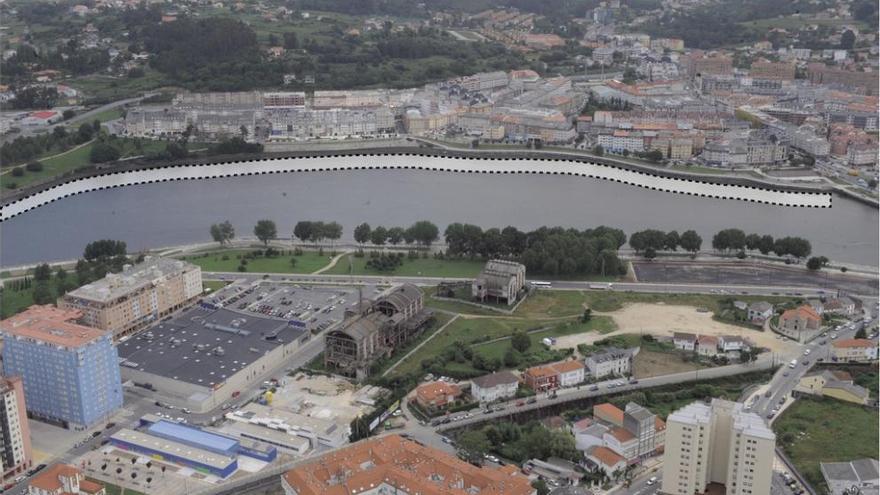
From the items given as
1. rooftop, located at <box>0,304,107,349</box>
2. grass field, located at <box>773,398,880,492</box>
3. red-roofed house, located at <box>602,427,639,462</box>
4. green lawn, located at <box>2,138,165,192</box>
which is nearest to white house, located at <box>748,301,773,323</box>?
grass field, located at <box>773,398,880,492</box>

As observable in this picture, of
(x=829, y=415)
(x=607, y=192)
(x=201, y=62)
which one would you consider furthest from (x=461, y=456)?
(x=201, y=62)

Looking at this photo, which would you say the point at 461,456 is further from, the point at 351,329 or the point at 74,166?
the point at 74,166

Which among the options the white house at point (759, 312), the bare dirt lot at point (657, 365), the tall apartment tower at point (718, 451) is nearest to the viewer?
the tall apartment tower at point (718, 451)

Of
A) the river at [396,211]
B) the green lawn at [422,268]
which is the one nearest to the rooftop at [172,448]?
the green lawn at [422,268]

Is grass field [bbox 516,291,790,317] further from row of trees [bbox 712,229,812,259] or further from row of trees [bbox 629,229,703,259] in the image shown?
row of trees [bbox 712,229,812,259]

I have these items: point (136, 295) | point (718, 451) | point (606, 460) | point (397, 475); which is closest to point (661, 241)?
point (606, 460)

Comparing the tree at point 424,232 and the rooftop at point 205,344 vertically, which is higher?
the tree at point 424,232

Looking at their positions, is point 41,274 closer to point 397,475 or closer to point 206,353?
point 206,353

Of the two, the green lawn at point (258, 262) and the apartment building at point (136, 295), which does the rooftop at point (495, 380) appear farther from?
the green lawn at point (258, 262)
